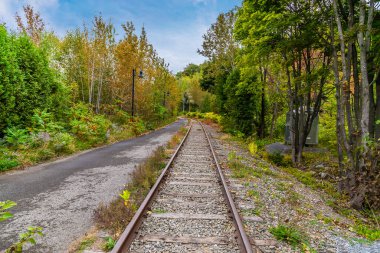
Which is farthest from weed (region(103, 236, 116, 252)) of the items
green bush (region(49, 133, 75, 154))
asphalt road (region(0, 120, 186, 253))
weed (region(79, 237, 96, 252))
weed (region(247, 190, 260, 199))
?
green bush (region(49, 133, 75, 154))

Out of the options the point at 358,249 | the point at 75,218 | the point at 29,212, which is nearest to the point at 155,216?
the point at 75,218

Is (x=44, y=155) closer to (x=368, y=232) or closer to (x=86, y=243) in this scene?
(x=86, y=243)

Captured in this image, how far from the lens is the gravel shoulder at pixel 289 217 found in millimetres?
3848

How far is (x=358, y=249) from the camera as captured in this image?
3.81m

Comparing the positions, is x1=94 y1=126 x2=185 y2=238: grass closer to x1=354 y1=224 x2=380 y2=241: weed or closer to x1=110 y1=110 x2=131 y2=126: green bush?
x1=354 y1=224 x2=380 y2=241: weed

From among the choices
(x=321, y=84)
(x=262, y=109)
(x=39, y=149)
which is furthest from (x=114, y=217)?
(x=262, y=109)

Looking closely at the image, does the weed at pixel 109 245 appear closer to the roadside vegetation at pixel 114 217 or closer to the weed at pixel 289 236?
the roadside vegetation at pixel 114 217

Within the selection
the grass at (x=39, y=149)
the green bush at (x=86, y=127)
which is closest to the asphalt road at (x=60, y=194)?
the grass at (x=39, y=149)

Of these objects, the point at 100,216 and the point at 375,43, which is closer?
the point at 100,216

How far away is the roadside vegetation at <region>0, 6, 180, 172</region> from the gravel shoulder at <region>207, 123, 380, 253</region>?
292 inches

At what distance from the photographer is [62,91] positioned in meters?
14.2

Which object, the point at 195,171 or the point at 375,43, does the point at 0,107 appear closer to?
the point at 195,171

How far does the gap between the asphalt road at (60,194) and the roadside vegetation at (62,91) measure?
147cm

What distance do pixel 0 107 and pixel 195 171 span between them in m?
7.48
